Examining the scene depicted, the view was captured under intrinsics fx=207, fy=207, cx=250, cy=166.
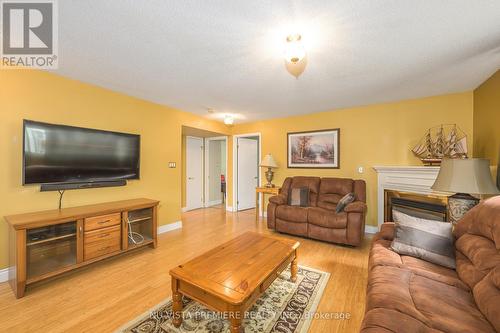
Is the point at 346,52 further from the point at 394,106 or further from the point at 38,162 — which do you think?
the point at 38,162

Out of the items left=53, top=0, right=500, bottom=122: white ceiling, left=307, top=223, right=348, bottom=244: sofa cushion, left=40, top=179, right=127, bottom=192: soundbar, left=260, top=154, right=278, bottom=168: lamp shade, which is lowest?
left=307, top=223, right=348, bottom=244: sofa cushion

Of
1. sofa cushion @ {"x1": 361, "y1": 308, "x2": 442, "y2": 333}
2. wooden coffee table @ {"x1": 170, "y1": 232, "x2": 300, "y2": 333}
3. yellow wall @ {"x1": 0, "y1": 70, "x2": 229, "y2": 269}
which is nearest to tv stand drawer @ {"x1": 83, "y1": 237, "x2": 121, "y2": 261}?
yellow wall @ {"x1": 0, "y1": 70, "x2": 229, "y2": 269}

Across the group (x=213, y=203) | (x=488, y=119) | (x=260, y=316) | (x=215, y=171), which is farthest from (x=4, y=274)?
(x=488, y=119)

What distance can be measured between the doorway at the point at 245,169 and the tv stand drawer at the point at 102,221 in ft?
9.99

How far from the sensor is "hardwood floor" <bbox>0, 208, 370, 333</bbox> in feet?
5.22

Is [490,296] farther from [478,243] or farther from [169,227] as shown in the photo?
[169,227]

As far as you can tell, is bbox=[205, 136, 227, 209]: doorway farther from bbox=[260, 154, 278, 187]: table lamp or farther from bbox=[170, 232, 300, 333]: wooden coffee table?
bbox=[170, 232, 300, 333]: wooden coffee table

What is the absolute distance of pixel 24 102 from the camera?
225 cm

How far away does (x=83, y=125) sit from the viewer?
2691 millimetres

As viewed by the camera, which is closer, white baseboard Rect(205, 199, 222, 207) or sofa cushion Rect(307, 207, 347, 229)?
sofa cushion Rect(307, 207, 347, 229)

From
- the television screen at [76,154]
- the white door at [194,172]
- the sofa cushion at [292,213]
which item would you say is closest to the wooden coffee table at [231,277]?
the sofa cushion at [292,213]

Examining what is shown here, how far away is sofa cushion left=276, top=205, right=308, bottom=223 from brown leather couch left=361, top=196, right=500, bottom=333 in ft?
5.22

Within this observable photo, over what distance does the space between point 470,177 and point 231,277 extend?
2.13 meters

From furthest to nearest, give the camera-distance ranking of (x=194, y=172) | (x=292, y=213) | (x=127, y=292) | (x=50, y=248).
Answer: (x=194, y=172) < (x=292, y=213) < (x=50, y=248) < (x=127, y=292)
